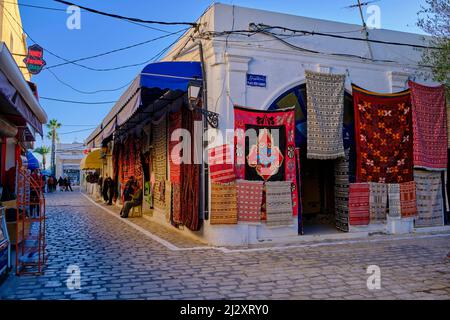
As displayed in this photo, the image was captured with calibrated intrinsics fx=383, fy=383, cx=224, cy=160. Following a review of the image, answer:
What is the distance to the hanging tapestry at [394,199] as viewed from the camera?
9586 millimetres

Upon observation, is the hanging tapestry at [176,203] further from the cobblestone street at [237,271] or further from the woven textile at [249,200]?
the woven textile at [249,200]

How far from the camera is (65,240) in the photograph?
28.7 ft

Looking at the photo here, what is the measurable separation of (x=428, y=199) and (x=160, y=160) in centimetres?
767

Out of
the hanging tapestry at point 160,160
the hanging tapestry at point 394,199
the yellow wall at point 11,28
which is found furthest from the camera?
the yellow wall at point 11,28

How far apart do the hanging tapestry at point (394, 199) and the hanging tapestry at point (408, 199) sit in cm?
12

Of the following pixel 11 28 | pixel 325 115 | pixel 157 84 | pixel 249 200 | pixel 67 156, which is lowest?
pixel 249 200

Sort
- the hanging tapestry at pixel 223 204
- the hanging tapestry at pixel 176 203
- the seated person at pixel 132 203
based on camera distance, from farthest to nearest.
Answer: the seated person at pixel 132 203 < the hanging tapestry at pixel 176 203 < the hanging tapestry at pixel 223 204

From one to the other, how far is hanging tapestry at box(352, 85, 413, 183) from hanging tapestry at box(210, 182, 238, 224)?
3.38 metres

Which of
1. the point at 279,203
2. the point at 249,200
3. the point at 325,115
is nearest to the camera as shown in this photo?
the point at 249,200

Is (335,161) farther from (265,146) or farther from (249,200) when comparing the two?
(249,200)

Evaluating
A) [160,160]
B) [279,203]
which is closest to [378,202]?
[279,203]

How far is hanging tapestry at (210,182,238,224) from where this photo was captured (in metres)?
7.86

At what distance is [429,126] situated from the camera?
10.0 metres

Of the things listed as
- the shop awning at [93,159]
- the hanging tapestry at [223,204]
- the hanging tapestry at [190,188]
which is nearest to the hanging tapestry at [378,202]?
the hanging tapestry at [223,204]
